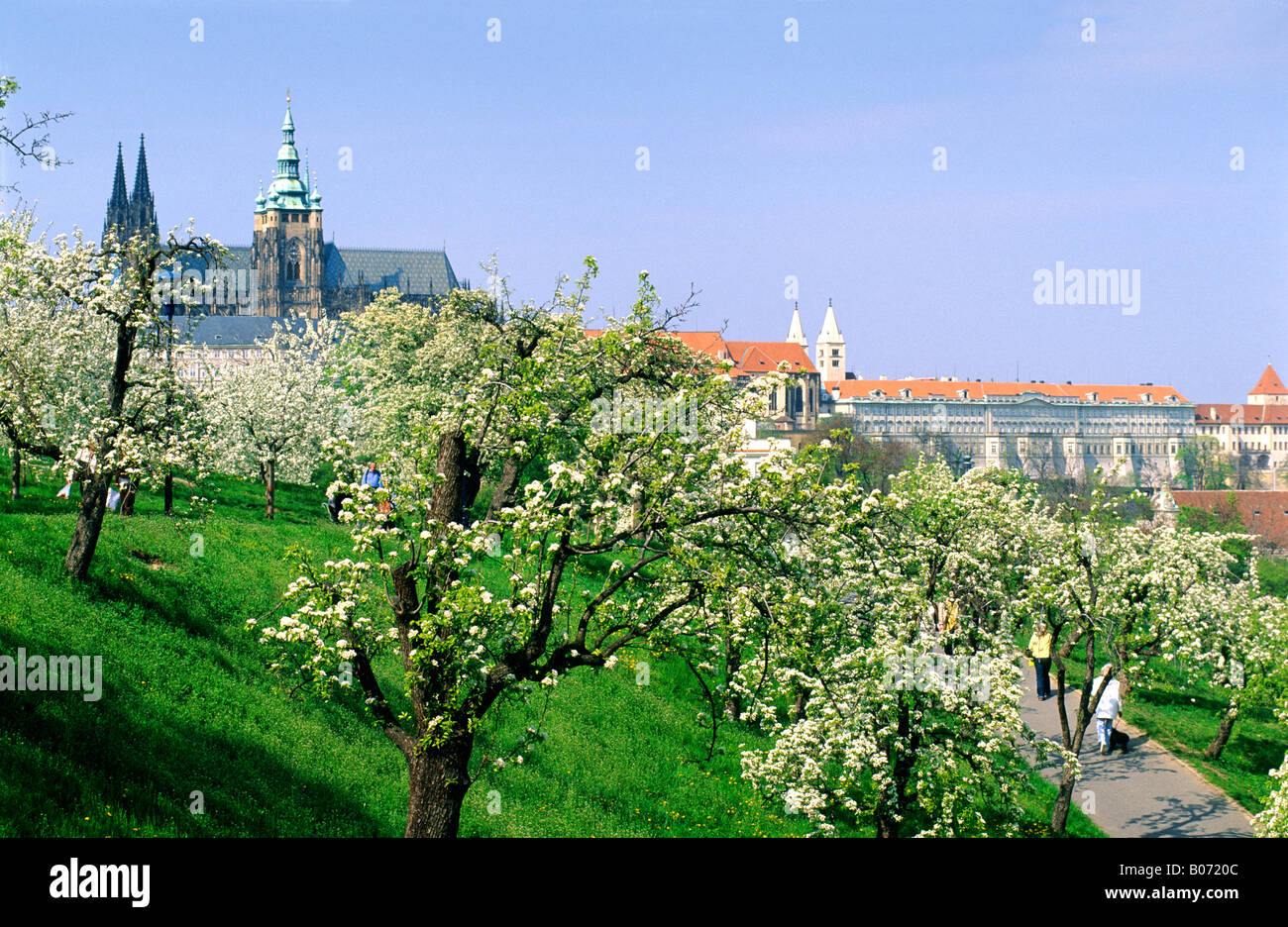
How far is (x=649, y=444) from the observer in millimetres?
12930

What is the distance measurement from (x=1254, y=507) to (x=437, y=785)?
115666mm

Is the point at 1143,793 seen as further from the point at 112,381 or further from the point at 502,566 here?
the point at 112,381

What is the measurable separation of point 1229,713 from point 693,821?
17.9m

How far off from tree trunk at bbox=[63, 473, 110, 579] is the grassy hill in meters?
0.40

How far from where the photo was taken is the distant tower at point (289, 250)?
192m

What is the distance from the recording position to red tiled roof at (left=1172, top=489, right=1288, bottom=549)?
104562mm

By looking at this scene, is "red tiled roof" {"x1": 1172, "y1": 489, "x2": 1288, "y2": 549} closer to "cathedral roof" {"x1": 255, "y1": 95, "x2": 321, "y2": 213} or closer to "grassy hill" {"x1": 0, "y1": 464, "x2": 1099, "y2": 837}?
"grassy hill" {"x1": 0, "y1": 464, "x2": 1099, "y2": 837}

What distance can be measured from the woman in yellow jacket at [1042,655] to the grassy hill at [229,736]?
11.8ft

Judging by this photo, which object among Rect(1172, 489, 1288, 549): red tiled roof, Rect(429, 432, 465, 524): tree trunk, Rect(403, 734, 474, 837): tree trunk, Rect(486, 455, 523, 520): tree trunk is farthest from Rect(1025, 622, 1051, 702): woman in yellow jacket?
Rect(1172, 489, 1288, 549): red tiled roof

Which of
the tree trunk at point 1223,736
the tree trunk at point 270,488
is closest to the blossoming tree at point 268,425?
the tree trunk at point 270,488

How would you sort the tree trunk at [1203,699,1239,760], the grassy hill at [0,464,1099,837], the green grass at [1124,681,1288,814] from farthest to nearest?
1. the tree trunk at [1203,699,1239,760]
2. the green grass at [1124,681,1288,814]
3. the grassy hill at [0,464,1099,837]

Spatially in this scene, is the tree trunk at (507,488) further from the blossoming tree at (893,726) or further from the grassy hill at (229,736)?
the blossoming tree at (893,726)
